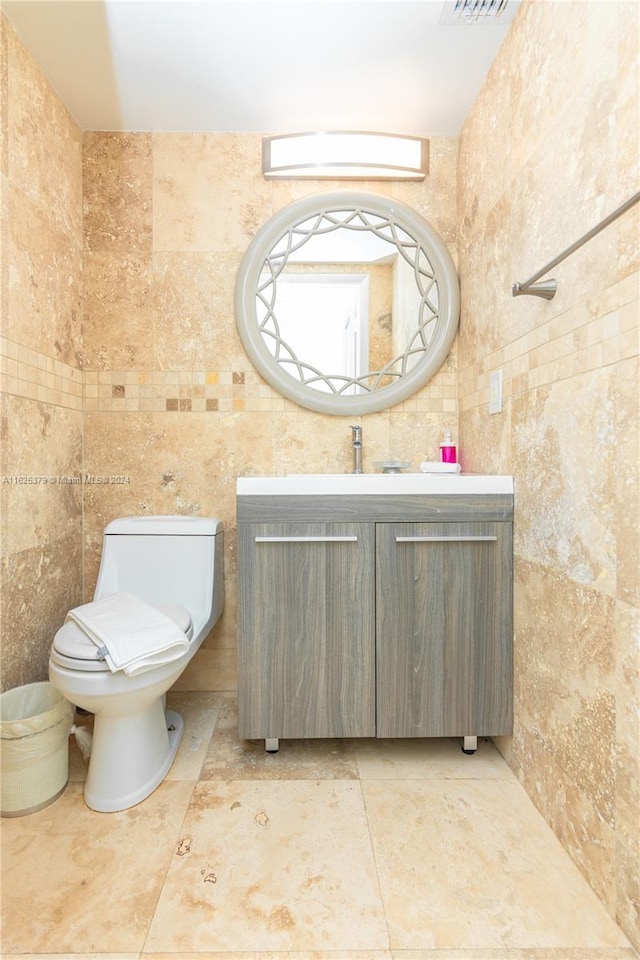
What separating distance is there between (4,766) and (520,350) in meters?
1.79

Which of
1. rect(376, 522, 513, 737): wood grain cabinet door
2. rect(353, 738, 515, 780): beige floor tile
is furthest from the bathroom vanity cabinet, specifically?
rect(353, 738, 515, 780): beige floor tile

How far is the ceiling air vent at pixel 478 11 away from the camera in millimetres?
1332

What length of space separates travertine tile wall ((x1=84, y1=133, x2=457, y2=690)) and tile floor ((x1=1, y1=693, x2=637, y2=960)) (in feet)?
2.41

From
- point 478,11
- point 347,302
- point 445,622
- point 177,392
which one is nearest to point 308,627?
point 445,622

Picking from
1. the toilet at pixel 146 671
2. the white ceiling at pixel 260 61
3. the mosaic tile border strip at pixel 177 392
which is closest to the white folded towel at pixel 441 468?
the mosaic tile border strip at pixel 177 392

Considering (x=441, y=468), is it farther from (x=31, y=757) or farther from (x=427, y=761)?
(x=31, y=757)

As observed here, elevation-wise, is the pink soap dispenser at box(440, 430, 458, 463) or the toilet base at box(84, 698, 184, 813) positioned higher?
the pink soap dispenser at box(440, 430, 458, 463)

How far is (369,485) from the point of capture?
1.41 m

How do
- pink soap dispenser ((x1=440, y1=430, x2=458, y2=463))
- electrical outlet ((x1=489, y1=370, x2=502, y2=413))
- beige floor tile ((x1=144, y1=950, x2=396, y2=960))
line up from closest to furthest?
beige floor tile ((x1=144, y1=950, x2=396, y2=960)), electrical outlet ((x1=489, y1=370, x2=502, y2=413)), pink soap dispenser ((x1=440, y1=430, x2=458, y2=463))

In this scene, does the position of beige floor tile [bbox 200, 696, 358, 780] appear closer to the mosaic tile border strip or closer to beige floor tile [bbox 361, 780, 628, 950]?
beige floor tile [bbox 361, 780, 628, 950]

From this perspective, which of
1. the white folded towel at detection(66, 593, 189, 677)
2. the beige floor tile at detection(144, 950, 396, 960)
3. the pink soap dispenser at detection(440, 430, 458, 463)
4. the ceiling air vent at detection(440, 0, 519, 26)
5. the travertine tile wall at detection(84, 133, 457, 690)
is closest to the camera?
the beige floor tile at detection(144, 950, 396, 960)

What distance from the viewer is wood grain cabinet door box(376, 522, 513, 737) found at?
4.62 feet

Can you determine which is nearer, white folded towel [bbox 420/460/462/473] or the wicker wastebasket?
the wicker wastebasket

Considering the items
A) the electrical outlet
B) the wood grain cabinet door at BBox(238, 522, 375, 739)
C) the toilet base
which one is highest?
the electrical outlet
